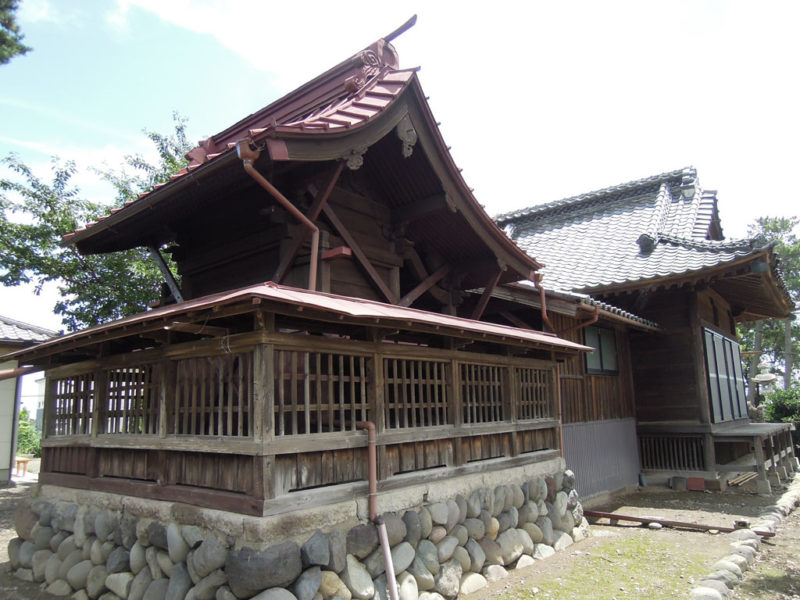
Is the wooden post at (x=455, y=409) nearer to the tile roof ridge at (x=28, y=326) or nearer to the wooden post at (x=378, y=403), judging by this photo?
the wooden post at (x=378, y=403)

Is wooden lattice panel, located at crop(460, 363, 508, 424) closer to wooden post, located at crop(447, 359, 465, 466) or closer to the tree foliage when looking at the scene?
wooden post, located at crop(447, 359, 465, 466)

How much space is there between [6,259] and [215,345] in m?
9.13

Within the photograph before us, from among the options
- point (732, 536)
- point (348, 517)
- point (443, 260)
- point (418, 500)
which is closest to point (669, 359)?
point (732, 536)

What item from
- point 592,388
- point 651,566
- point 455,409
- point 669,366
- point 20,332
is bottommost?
point 651,566

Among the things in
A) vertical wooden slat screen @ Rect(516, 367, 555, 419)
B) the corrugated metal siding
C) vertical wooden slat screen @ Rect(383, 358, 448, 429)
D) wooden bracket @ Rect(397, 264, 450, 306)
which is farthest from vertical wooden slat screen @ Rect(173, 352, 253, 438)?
the corrugated metal siding

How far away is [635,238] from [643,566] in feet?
32.7

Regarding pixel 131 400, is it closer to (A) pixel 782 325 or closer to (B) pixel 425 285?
(B) pixel 425 285

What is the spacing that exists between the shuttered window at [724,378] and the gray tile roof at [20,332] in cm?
1617

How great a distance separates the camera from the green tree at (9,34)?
32.8ft

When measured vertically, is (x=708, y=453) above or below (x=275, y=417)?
below

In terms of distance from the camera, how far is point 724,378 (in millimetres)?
14289

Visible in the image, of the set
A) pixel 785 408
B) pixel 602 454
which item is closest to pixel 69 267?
pixel 602 454

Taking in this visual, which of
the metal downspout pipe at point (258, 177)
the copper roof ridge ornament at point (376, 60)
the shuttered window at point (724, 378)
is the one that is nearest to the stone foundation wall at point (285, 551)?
the metal downspout pipe at point (258, 177)

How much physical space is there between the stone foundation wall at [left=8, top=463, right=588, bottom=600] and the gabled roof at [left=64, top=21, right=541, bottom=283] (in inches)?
124
